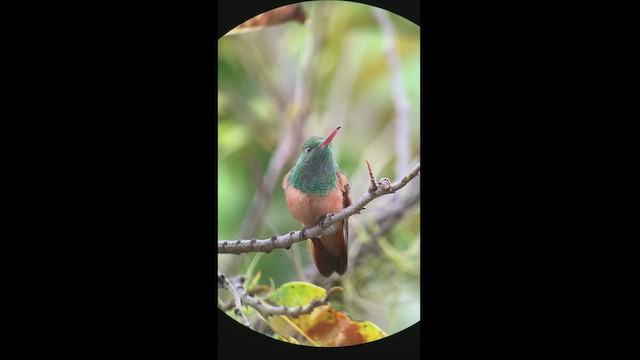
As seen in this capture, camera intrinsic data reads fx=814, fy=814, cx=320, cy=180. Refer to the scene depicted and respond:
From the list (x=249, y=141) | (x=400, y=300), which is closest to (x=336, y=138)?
(x=249, y=141)

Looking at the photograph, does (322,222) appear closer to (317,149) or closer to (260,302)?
(317,149)

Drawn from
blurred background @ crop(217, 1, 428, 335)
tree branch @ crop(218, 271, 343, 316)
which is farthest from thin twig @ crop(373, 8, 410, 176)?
tree branch @ crop(218, 271, 343, 316)

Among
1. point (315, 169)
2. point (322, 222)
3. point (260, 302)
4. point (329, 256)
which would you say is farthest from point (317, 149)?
point (260, 302)

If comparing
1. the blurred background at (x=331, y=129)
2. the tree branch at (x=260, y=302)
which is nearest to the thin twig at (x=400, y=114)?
the blurred background at (x=331, y=129)

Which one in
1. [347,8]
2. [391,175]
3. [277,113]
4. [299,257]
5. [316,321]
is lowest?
[316,321]

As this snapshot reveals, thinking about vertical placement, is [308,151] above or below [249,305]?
above

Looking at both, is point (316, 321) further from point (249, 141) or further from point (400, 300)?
point (249, 141)
